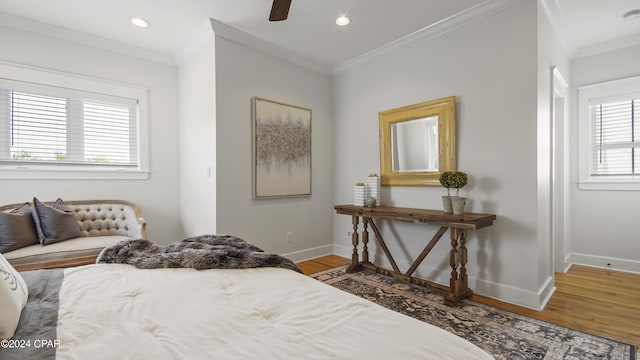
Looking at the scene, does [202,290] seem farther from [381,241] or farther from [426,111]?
[426,111]

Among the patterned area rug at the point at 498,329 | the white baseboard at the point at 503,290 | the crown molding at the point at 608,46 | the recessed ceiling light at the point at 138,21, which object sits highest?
the recessed ceiling light at the point at 138,21

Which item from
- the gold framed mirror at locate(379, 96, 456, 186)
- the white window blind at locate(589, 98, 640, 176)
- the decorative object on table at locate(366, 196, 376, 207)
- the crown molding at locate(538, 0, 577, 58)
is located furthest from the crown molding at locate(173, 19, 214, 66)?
the white window blind at locate(589, 98, 640, 176)

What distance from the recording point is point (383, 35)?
11.2 feet

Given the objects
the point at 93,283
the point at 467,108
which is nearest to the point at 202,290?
the point at 93,283

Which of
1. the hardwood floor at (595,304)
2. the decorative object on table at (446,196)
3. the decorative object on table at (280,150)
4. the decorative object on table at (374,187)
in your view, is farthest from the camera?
the decorative object on table at (374,187)

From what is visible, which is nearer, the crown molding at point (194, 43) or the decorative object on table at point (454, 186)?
the decorative object on table at point (454, 186)

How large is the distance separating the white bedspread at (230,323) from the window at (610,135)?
13.5ft

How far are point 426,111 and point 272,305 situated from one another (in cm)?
280

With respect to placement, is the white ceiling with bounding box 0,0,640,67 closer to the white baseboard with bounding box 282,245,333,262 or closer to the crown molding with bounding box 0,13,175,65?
the crown molding with bounding box 0,13,175,65

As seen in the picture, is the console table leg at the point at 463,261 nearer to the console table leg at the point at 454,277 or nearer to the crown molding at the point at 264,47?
the console table leg at the point at 454,277

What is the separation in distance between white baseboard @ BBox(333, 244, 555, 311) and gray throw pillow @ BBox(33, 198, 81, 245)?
11.9ft

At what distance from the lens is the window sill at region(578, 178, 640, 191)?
3439 mm

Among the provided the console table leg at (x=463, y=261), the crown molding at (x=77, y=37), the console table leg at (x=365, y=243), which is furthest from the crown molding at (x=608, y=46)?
the crown molding at (x=77, y=37)

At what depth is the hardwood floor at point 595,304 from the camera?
7.33 feet
